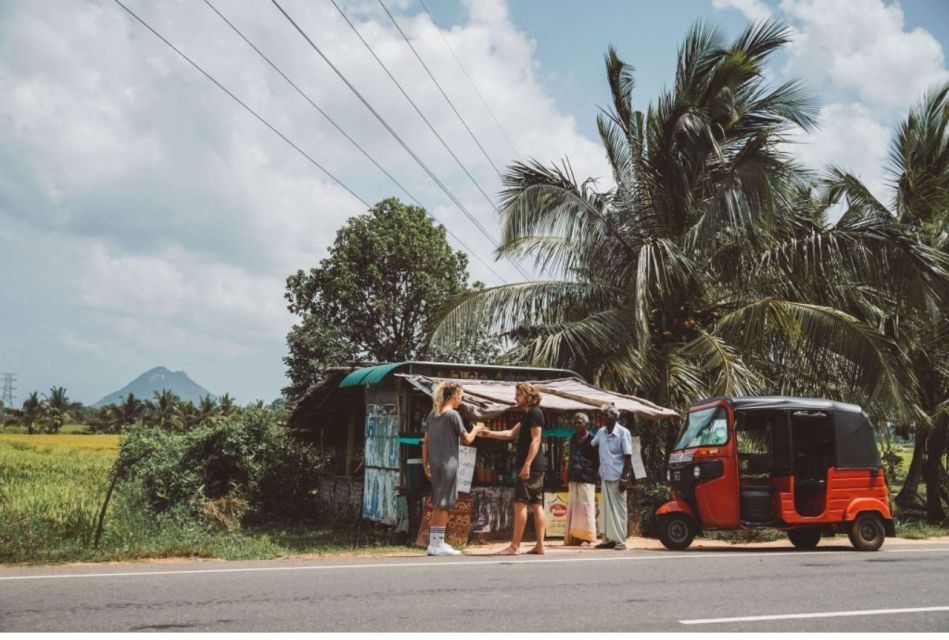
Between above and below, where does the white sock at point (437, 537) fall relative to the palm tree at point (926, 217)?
below

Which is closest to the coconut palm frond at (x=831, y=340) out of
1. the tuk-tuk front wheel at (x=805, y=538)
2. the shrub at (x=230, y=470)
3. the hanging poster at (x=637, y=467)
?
the tuk-tuk front wheel at (x=805, y=538)

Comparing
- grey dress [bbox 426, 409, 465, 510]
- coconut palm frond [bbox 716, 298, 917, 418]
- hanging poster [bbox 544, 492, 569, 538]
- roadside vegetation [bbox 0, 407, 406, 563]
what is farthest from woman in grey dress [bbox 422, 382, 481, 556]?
coconut palm frond [bbox 716, 298, 917, 418]

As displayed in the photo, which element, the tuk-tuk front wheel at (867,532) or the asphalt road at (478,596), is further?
the tuk-tuk front wheel at (867,532)

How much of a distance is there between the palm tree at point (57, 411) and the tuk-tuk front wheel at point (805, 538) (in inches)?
3055

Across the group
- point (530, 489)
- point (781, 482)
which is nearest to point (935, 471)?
point (781, 482)

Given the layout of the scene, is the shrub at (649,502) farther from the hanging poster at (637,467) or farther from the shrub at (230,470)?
the shrub at (230,470)

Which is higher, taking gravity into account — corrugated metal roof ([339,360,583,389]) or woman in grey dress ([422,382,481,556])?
corrugated metal roof ([339,360,583,389])

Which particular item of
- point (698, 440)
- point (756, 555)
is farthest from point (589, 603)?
point (698, 440)

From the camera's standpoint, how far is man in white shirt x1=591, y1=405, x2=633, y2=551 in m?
12.0

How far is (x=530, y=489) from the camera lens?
34.0 ft

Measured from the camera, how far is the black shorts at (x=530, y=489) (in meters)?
10.3

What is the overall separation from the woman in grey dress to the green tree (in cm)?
2319

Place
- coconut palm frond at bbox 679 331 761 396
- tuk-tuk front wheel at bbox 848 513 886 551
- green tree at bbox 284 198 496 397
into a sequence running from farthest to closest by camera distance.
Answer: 1. green tree at bbox 284 198 496 397
2. coconut palm frond at bbox 679 331 761 396
3. tuk-tuk front wheel at bbox 848 513 886 551

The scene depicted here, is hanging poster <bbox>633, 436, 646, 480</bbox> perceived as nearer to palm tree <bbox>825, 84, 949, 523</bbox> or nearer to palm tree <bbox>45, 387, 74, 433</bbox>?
palm tree <bbox>825, 84, 949, 523</bbox>
